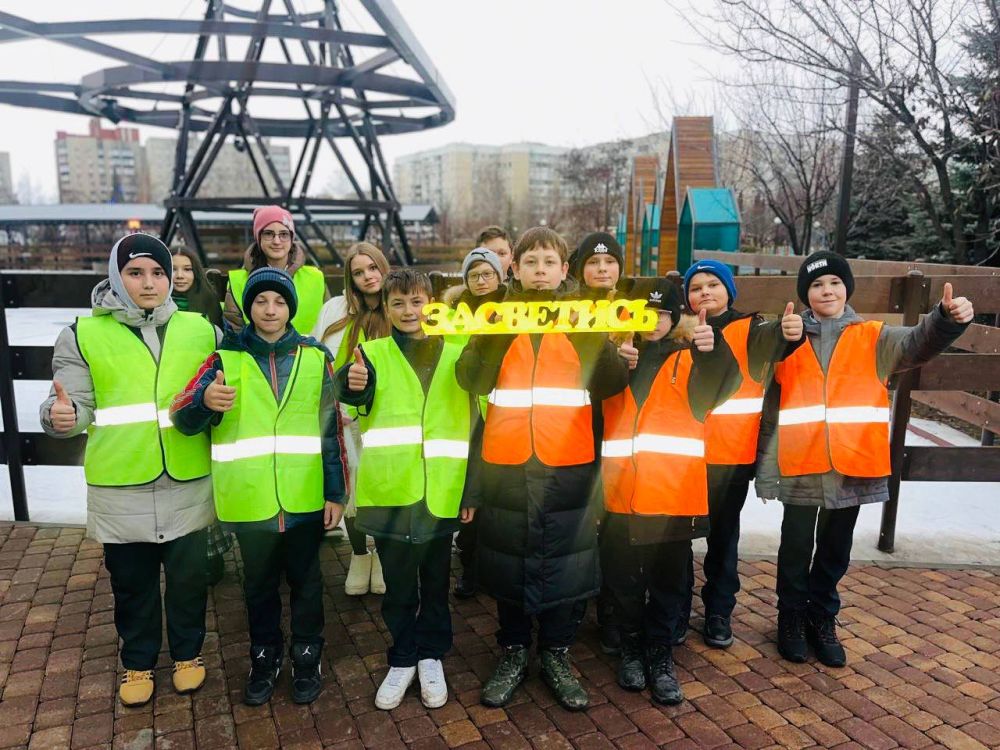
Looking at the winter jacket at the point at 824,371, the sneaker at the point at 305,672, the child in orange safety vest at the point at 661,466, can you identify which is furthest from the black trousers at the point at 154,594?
the winter jacket at the point at 824,371

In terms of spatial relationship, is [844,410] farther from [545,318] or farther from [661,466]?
[545,318]

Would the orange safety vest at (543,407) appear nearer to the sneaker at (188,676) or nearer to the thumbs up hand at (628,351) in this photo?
the thumbs up hand at (628,351)

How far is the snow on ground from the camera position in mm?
4559

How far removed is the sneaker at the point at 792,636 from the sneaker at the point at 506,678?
126 centimetres

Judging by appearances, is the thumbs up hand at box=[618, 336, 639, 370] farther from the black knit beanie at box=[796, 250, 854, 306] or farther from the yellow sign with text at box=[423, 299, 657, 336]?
the black knit beanie at box=[796, 250, 854, 306]

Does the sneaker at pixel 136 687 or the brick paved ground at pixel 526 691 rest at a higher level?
the sneaker at pixel 136 687

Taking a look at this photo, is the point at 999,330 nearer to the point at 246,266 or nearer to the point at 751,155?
the point at 246,266

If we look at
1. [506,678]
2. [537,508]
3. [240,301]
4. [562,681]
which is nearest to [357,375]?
[537,508]

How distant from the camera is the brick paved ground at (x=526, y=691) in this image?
9.26 ft

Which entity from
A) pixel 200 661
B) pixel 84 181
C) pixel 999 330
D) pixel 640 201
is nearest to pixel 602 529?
pixel 200 661

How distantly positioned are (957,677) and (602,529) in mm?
1739

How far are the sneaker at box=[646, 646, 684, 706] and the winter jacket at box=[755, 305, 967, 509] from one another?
87 cm

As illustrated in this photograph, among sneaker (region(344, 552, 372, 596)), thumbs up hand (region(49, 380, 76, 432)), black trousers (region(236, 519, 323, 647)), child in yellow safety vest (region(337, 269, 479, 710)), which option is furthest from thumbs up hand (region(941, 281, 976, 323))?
thumbs up hand (region(49, 380, 76, 432))

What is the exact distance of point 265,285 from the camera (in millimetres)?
2857
